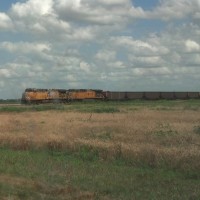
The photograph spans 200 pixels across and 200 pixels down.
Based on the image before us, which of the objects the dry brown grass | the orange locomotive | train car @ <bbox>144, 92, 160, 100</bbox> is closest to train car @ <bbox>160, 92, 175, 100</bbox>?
train car @ <bbox>144, 92, 160, 100</bbox>

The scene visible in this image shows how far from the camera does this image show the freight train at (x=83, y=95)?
84.9 meters

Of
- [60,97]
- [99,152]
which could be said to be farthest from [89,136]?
[60,97]

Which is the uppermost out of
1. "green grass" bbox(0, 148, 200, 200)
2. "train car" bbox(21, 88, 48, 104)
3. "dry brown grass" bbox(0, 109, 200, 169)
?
"train car" bbox(21, 88, 48, 104)

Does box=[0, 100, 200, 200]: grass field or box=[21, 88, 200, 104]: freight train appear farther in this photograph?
box=[21, 88, 200, 104]: freight train

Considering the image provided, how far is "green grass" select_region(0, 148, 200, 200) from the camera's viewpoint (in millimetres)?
13688

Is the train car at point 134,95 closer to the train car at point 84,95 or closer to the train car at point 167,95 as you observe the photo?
the train car at point 167,95

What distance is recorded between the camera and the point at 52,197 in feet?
43.5

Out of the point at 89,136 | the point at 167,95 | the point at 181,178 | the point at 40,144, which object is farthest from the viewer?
the point at 167,95

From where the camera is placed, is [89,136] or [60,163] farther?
[89,136]

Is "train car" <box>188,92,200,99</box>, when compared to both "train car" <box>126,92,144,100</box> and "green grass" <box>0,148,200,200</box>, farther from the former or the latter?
"green grass" <box>0,148,200,200</box>

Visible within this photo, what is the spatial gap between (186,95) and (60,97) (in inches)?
1027

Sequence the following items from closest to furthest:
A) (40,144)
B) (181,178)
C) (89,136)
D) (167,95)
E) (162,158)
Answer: (181,178), (162,158), (40,144), (89,136), (167,95)

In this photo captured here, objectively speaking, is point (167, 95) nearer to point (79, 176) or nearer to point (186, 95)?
point (186, 95)

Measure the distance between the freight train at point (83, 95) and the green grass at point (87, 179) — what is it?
63509 mm
